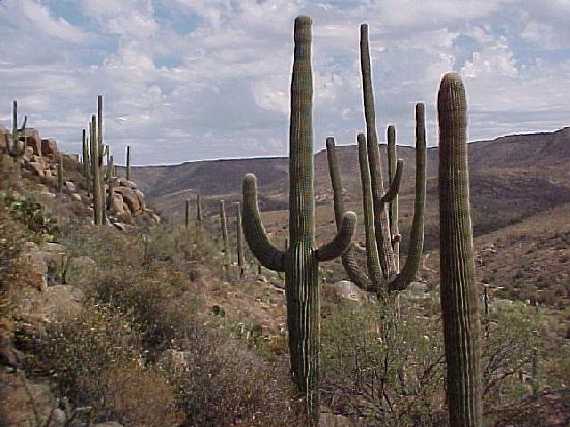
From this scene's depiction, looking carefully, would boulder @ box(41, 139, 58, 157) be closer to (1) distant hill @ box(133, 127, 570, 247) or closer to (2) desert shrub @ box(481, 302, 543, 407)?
(1) distant hill @ box(133, 127, 570, 247)

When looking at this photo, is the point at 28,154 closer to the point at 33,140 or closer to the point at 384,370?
the point at 33,140

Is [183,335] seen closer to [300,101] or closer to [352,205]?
[300,101]

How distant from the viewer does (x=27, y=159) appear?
96.9ft

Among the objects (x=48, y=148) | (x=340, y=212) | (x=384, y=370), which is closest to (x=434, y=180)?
(x=48, y=148)

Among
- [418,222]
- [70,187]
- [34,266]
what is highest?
[70,187]

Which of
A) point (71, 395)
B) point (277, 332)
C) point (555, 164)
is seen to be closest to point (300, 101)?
point (71, 395)

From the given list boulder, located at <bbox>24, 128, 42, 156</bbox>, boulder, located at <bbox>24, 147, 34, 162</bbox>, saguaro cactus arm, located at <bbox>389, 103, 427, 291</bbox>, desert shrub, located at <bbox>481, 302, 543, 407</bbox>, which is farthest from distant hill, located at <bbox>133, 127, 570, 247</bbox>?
desert shrub, located at <bbox>481, 302, 543, 407</bbox>

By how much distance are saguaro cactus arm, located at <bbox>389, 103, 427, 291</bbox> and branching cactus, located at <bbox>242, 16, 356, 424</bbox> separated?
7.59 ft

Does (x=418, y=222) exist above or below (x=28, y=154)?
below

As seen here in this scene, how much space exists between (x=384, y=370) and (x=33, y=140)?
2488 cm

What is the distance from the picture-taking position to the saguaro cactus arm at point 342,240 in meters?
9.05

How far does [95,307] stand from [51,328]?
64 cm

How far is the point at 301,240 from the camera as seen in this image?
9508mm

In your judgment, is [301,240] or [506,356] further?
[506,356]
